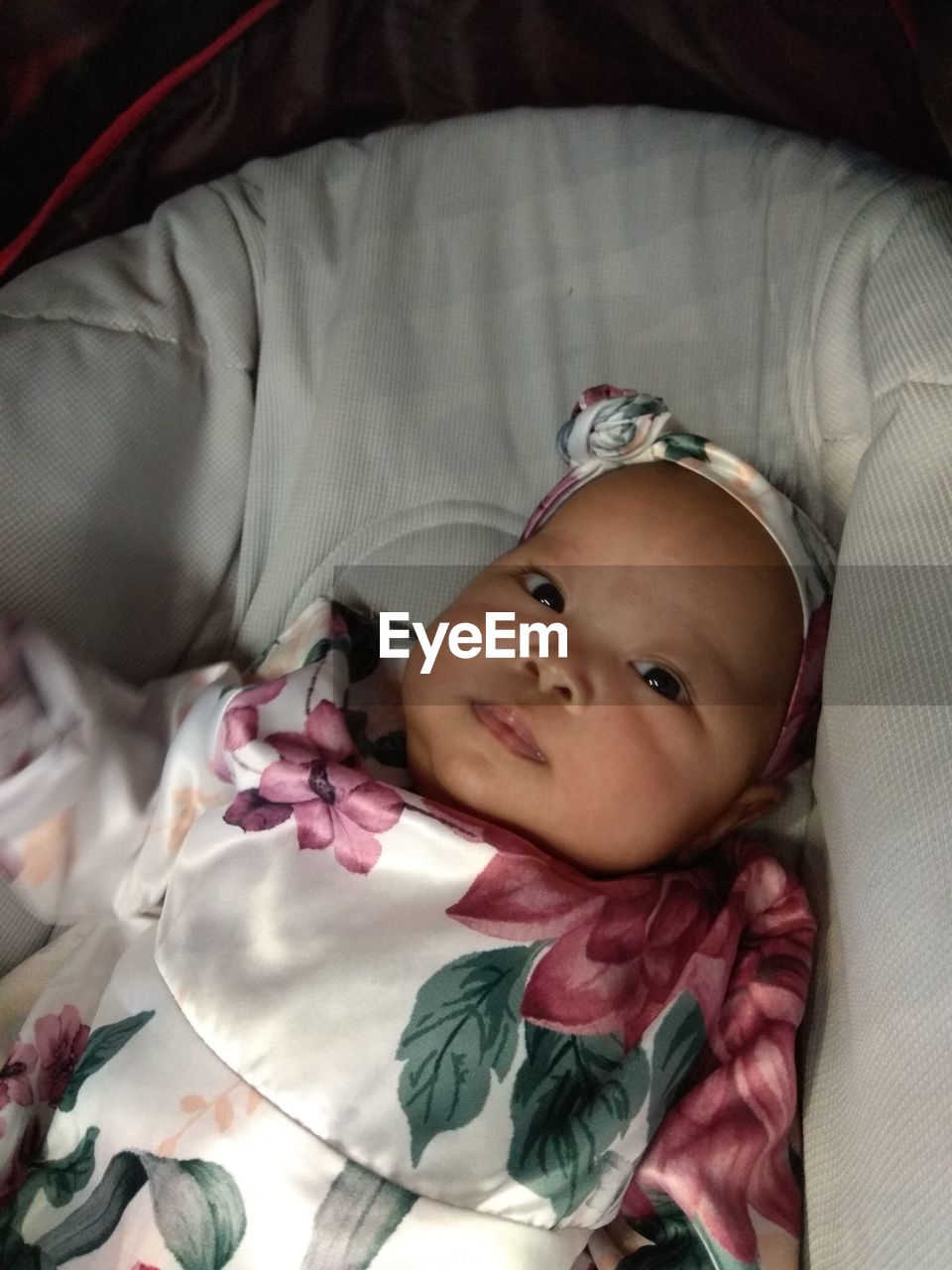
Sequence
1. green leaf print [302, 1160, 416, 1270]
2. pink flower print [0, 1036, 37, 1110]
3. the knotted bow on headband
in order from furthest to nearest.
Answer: the knotted bow on headband < pink flower print [0, 1036, 37, 1110] < green leaf print [302, 1160, 416, 1270]

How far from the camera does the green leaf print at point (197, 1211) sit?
2.63ft

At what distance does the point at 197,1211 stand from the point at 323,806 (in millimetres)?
291

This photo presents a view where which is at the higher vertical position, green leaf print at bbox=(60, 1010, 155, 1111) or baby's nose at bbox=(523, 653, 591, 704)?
baby's nose at bbox=(523, 653, 591, 704)

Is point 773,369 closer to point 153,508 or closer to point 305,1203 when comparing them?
point 153,508

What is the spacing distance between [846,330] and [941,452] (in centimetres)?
23

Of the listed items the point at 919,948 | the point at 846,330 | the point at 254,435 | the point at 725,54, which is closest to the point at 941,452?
the point at 846,330

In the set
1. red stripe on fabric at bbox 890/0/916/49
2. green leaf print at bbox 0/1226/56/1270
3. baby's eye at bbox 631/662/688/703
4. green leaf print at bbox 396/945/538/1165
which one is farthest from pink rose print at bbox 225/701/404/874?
red stripe on fabric at bbox 890/0/916/49

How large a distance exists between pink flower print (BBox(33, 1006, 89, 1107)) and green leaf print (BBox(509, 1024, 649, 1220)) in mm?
357

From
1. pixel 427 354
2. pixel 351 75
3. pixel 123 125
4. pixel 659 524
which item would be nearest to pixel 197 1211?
pixel 659 524

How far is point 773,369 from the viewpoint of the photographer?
113 centimetres

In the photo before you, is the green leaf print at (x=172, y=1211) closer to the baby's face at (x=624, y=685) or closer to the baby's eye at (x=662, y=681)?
the baby's face at (x=624, y=685)

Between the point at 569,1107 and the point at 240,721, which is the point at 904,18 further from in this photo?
the point at 569,1107

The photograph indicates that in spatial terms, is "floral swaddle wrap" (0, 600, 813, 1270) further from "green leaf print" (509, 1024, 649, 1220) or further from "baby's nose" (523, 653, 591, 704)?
"baby's nose" (523, 653, 591, 704)

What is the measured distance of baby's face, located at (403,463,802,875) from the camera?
91cm
